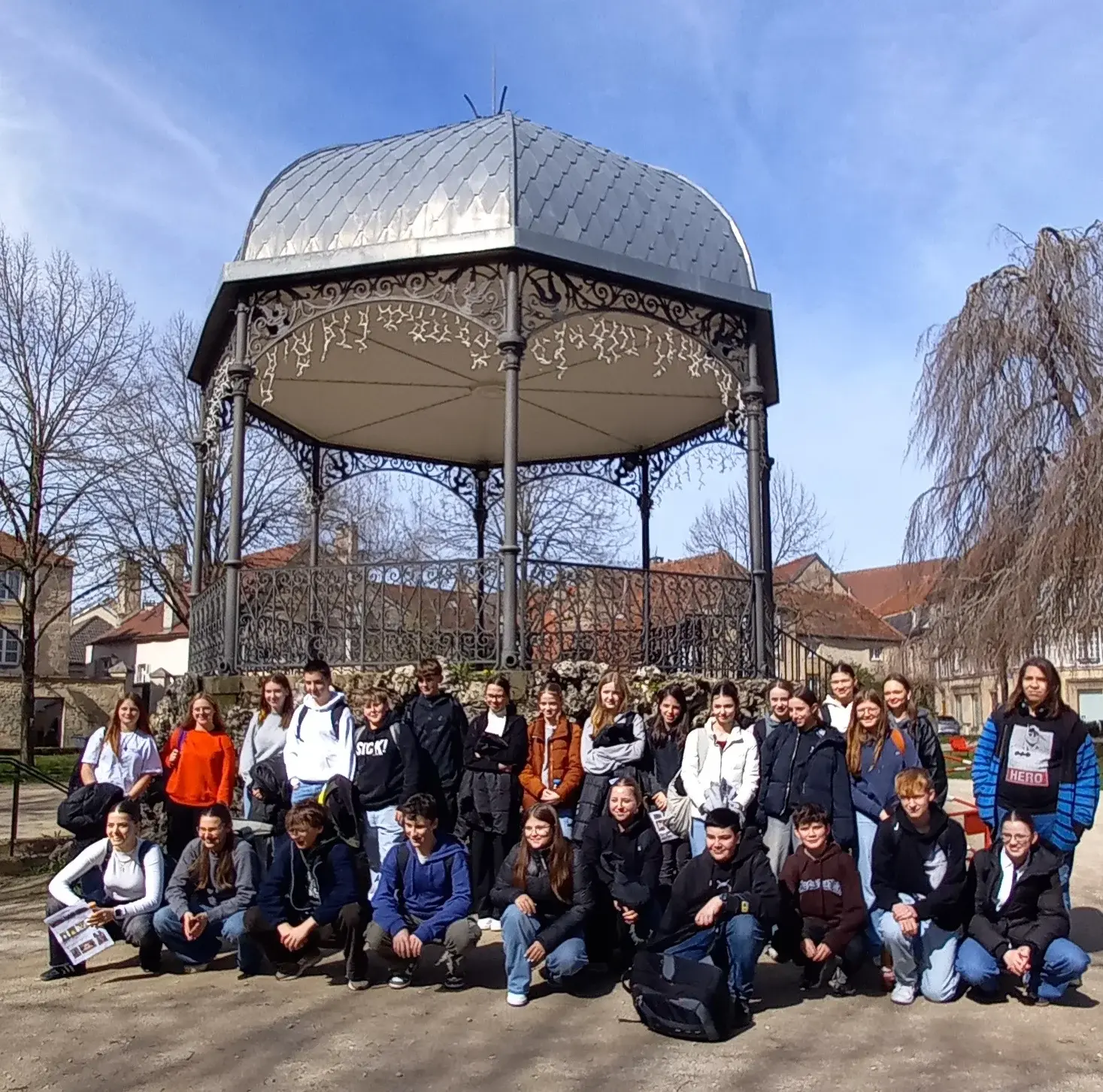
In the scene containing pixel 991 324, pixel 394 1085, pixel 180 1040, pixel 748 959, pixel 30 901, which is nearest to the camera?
pixel 394 1085

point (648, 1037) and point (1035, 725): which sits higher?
point (1035, 725)

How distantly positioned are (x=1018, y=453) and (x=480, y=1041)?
14.2 m

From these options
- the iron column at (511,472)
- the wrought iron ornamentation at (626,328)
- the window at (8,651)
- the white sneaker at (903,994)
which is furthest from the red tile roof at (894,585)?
the window at (8,651)

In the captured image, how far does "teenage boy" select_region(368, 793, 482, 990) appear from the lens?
5453mm

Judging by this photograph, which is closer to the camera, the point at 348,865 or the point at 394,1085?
the point at 394,1085

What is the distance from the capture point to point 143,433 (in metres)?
25.2

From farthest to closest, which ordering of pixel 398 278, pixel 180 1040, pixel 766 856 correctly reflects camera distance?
1. pixel 398 278
2. pixel 766 856
3. pixel 180 1040

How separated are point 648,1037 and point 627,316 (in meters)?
6.64

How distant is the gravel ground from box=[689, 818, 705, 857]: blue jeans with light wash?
0.71 meters

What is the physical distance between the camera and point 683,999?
4723mm

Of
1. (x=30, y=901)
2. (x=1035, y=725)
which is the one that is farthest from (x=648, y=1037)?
(x=30, y=901)

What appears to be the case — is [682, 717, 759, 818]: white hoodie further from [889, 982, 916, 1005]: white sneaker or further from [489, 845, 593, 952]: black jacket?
[889, 982, 916, 1005]: white sneaker

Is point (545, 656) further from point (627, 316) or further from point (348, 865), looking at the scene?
point (348, 865)

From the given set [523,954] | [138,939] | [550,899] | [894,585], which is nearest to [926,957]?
[550,899]
